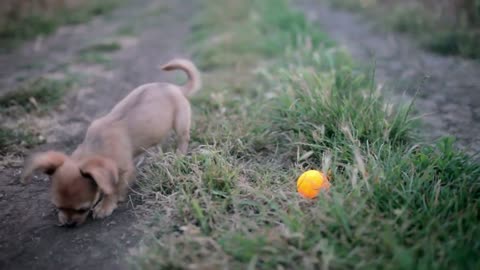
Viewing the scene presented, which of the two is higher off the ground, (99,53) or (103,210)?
(99,53)

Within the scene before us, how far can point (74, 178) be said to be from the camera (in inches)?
105

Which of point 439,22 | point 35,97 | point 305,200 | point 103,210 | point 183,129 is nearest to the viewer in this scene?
point 305,200

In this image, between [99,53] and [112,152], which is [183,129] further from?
[99,53]

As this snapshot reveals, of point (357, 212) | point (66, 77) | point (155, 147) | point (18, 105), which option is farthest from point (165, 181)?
point (66, 77)

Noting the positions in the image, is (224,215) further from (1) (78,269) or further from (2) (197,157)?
(1) (78,269)

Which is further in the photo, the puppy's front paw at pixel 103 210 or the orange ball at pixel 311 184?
the puppy's front paw at pixel 103 210

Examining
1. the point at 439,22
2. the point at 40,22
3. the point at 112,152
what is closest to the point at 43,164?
the point at 112,152

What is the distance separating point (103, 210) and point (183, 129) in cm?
101

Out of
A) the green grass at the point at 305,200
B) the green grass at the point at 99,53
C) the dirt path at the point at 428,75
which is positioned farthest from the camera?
the green grass at the point at 99,53

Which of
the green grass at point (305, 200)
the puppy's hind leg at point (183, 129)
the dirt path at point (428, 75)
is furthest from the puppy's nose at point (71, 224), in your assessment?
the dirt path at point (428, 75)

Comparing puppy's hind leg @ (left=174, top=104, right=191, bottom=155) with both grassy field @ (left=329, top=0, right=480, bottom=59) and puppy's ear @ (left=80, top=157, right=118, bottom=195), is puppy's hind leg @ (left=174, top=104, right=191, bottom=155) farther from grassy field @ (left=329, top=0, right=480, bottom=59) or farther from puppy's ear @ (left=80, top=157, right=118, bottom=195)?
grassy field @ (left=329, top=0, right=480, bottom=59)

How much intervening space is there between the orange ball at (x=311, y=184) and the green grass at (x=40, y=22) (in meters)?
6.16

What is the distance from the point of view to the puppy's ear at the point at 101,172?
8.43ft

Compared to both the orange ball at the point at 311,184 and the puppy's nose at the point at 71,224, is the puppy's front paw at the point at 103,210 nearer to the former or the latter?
the puppy's nose at the point at 71,224
